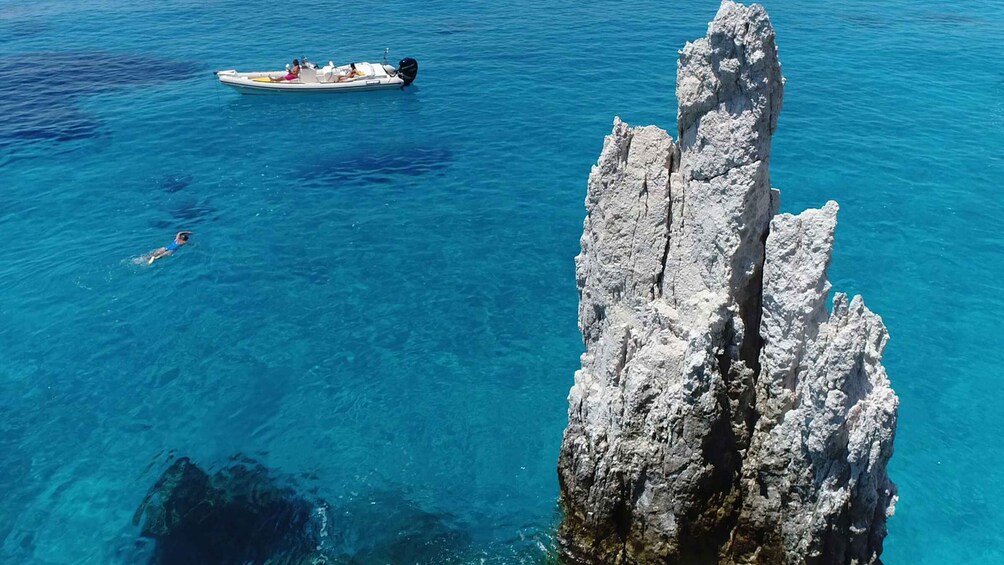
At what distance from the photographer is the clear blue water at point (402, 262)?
2514cm

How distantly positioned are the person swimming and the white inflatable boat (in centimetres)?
1875

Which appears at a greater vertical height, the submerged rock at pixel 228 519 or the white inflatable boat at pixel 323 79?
the white inflatable boat at pixel 323 79

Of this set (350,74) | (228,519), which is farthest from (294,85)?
(228,519)

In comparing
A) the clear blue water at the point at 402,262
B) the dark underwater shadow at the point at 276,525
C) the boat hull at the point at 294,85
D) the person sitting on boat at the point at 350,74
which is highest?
the person sitting on boat at the point at 350,74

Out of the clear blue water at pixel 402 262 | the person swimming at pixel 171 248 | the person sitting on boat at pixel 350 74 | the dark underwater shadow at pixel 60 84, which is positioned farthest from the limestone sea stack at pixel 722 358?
the dark underwater shadow at pixel 60 84

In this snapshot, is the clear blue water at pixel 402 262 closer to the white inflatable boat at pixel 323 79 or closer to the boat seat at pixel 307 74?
the white inflatable boat at pixel 323 79

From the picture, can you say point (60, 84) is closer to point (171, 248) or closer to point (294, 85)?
point (294, 85)

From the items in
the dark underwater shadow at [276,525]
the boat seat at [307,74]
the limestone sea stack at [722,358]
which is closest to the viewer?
the limestone sea stack at [722,358]

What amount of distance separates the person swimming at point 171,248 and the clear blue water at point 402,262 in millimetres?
487

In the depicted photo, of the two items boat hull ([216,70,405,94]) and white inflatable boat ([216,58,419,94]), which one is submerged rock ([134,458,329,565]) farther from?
white inflatable boat ([216,58,419,94])

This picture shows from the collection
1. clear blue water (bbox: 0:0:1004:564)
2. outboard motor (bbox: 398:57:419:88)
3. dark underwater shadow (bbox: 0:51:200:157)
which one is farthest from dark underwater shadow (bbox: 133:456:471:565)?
outboard motor (bbox: 398:57:419:88)

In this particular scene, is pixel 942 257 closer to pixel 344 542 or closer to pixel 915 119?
pixel 915 119

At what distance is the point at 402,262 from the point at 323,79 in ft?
78.4

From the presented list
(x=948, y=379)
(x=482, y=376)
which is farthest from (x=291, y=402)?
(x=948, y=379)
